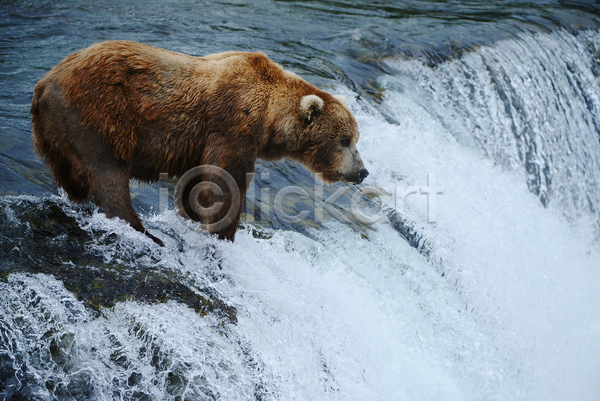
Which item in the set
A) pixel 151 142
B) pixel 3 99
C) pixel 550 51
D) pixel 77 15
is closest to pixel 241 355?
pixel 151 142

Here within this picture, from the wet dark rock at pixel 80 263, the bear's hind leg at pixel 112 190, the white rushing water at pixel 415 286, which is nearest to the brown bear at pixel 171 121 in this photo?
the bear's hind leg at pixel 112 190

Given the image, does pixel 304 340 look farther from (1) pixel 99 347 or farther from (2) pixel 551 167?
(2) pixel 551 167

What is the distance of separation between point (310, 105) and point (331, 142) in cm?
46

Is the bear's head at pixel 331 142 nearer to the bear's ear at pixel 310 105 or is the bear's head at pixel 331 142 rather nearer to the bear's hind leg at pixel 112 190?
the bear's ear at pixel 310 105

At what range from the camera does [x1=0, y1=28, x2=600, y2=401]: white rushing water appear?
2.87m

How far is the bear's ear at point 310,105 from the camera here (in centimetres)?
419

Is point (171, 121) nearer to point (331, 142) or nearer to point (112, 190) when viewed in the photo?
point (112, 190)

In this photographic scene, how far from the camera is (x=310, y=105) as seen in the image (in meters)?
4.22

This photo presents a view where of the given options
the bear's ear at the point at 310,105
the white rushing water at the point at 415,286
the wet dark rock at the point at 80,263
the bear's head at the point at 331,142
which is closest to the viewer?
the white rushing water at the point at 415,286

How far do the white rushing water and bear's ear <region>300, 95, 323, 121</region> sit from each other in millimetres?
1103

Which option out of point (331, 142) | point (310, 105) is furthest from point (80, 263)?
point (331, 142)

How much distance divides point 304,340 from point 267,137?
156 cm

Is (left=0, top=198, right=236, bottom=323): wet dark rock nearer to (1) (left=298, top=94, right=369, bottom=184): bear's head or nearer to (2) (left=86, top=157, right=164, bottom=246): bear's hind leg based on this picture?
(2) (left=86, top=157, right=164, bottom=246): bear's hind leg

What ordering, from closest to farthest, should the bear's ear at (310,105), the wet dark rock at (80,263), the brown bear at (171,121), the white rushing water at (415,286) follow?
the white rushing water at (415,286)
the wet dark rock at (80,263)
the brown bear at (171,121)
the bear's ear at (310,105)
